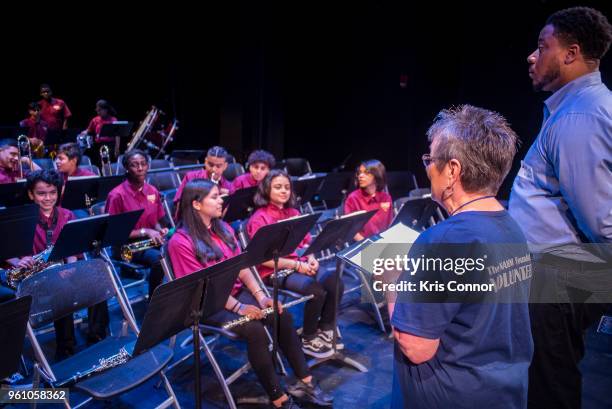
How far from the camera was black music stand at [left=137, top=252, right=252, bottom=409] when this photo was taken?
7.13ft

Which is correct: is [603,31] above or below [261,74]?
below

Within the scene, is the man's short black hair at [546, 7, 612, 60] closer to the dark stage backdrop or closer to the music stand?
the music stand

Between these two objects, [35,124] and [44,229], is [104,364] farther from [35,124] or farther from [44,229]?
[35,124]

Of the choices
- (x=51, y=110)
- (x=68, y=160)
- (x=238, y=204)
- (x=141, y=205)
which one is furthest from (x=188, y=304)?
(x=51, y=110)

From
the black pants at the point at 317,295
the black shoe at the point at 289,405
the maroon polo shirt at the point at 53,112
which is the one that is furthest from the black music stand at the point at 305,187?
the maroon polo shirt at the point at 53,112

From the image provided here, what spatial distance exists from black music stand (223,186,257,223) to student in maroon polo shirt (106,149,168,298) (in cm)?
69

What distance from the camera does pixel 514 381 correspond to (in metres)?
1.49

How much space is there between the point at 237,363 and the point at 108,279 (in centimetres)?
124

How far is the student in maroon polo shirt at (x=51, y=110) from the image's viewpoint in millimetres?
10227

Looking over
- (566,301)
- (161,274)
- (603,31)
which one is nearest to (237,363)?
(161,274)

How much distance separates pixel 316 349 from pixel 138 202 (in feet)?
7.95

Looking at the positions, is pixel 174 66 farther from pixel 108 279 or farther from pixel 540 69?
pixel 540 69

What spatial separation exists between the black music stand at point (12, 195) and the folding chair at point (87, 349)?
1950mm

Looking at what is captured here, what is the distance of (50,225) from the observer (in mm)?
4094
